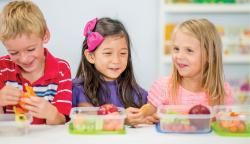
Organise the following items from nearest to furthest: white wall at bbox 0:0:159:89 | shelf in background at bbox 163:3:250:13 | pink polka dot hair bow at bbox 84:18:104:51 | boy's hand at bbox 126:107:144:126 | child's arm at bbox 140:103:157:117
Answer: boy's hand at bbox 126:107:144:126, child's arm at bbox 140:103:157:117, pink polka dot hair bow at bbox 84:18:104:51, white wall at bbox 0:0:159:89, shelf in background at bbox 163:3:250:13

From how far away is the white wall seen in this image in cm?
151

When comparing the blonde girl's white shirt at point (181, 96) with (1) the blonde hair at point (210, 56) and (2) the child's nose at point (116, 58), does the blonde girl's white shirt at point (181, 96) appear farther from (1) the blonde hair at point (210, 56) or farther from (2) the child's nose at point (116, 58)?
(2) the child's nose at point (116, 58)

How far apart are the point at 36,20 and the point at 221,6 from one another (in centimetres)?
129

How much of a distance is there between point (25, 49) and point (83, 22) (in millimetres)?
450

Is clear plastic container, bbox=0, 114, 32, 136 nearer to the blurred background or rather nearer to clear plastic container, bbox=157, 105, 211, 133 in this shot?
clear plastic container, bbox=157, 105, 211, 133

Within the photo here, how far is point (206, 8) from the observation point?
2188 millimetres

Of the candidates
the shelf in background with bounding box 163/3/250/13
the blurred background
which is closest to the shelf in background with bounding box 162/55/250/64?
the blurred background

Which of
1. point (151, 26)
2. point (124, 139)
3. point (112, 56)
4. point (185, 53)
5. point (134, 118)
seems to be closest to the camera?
point (124, 139)

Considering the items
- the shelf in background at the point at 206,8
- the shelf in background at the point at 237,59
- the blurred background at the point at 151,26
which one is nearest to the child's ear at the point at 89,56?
the blurred background at the point at 151,26

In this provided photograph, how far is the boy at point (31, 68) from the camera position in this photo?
105 centimetres

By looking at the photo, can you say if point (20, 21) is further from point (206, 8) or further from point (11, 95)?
point (206, 8)

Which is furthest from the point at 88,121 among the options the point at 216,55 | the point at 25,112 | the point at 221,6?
the point at 221,6

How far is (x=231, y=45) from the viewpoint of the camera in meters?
2.35

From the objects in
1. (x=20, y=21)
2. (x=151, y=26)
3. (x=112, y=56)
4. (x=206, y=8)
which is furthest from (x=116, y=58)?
(x=206, y=8)
